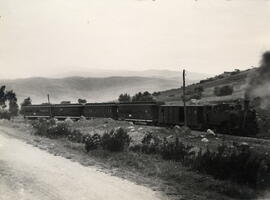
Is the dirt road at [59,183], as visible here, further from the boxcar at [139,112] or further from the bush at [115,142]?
the boxcar at [139,112]

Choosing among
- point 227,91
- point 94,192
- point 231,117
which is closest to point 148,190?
point 94,192

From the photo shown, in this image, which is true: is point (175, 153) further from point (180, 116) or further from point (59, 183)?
point (180, 116)

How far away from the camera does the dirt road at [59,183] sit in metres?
12.1

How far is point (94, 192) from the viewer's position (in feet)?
41.5

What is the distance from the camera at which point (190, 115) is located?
35.1 meters

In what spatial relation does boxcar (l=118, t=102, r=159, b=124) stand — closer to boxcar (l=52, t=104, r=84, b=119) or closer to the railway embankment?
boxcar (l=52, t=104, r=84, b=119)

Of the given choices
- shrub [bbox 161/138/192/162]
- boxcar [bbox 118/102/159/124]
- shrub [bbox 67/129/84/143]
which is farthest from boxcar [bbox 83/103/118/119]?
shrub [bbox 161/138/192/162]

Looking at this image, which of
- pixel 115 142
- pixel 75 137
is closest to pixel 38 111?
pixel 75 137

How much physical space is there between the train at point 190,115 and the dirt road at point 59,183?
1521 centimetres

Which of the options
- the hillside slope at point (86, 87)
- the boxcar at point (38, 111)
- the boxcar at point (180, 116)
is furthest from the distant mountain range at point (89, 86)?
the boxcar at point (180, 116)

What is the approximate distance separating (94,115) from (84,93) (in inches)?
A: 3710

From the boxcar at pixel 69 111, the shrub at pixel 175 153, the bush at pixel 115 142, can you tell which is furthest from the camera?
the boxcar at pixel 69 111

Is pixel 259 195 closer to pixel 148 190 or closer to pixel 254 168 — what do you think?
pixel 254 168

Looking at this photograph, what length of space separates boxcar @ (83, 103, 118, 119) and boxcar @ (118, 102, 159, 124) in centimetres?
181
